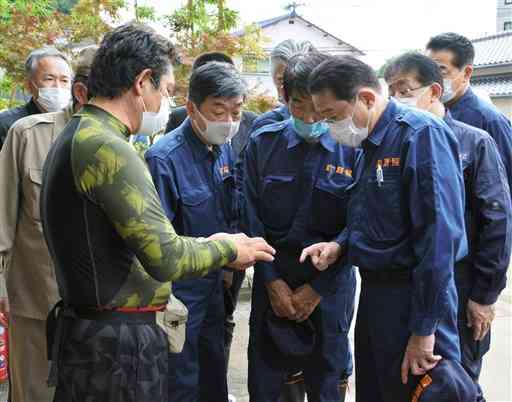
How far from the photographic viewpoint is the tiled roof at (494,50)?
59.7ft

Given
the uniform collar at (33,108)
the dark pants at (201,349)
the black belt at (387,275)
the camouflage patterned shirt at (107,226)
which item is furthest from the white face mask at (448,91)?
the uniform collar at (33,108)

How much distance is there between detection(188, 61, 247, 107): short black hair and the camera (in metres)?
2.90

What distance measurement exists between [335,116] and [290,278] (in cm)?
90

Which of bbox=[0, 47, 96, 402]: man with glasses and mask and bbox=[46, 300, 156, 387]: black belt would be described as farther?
bbox=[0, 47, 96, 402]: man with glasses and mask

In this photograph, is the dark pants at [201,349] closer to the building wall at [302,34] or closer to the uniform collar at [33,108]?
the uniform collar at [33,108]

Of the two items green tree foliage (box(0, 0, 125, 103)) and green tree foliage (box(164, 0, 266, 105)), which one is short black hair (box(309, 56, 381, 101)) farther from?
green tree foliage (box(0, 0, 125, 103))

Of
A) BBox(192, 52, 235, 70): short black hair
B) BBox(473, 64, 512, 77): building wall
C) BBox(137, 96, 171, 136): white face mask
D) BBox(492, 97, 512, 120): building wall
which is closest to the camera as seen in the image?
BBox(137, 96, 171, 136): white face mask

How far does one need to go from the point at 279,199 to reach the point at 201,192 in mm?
380

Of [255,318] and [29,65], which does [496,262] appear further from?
[29,65]

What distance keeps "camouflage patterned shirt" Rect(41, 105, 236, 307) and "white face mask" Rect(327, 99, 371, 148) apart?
0.78 meters

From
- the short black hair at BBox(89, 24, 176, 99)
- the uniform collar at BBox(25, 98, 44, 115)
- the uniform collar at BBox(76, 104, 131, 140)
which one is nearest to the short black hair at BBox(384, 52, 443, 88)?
the short black hair at BBox(89, 24, 176, 99)

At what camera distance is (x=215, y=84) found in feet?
9.53

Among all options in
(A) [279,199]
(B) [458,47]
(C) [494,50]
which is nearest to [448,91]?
(B) [458,47]

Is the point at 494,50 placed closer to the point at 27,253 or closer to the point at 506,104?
the point at 506,104
